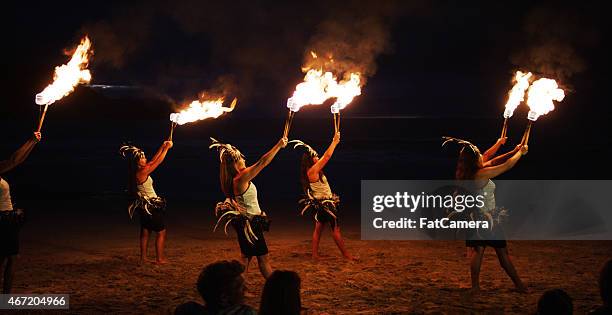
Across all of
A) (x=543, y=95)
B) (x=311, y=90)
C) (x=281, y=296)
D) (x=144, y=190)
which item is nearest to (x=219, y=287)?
(x=281, y=296)

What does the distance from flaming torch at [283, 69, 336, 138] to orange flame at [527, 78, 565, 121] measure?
2758 millimetres

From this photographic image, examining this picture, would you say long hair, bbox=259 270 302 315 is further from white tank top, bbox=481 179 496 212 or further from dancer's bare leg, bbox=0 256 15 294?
white tank top, bbox=481 179 496 212

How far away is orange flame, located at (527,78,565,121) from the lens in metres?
9.05

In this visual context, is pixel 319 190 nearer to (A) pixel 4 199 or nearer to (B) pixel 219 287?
(A) pixel 4 199

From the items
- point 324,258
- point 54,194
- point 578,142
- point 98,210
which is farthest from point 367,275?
point 578,142

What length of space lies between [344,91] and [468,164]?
2.58 meters

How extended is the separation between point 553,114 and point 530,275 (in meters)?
87.0

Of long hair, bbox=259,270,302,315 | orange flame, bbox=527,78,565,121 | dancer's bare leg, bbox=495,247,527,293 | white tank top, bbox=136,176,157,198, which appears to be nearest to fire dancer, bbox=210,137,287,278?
white tank top, bbox=136,176,157,198

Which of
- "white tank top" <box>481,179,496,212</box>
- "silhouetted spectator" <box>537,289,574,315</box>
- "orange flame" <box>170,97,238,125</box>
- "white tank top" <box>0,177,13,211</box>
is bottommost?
"silhouetted spectator" <box>537,289,574,315</box>

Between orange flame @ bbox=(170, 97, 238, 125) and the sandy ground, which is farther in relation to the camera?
orange flame @ bbox=(170, 97, 238, 125)

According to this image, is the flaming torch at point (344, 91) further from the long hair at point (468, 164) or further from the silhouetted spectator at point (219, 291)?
the silhouetted spectator at point (219, 291)

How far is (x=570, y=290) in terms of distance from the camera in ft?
29.5

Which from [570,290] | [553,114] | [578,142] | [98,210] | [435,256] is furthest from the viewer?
[553,114]

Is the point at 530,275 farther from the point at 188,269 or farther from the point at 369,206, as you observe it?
the point at 369,206
